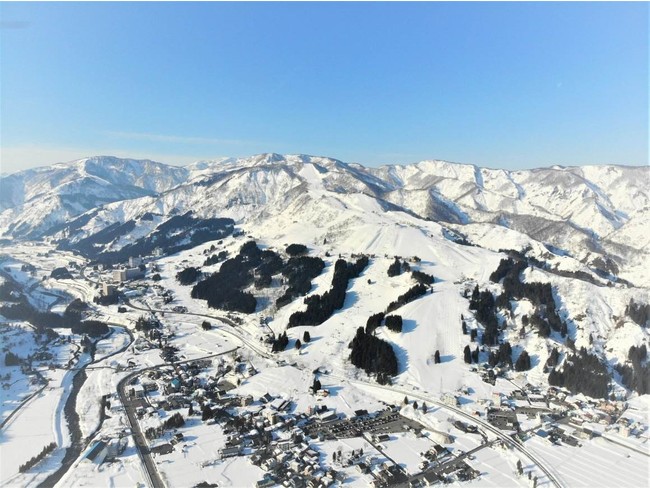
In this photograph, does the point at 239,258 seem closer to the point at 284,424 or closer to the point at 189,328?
the point at 189,328

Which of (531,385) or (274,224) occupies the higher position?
(274,224)

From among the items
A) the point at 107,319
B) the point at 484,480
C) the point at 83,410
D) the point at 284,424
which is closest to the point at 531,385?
the point at 484,480

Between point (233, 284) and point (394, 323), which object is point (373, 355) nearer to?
point (394, 323)

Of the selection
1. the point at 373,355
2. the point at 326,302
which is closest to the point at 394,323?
the point at 373,355

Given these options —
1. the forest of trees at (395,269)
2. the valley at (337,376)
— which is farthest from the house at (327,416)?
the forest of trees at (395,269)

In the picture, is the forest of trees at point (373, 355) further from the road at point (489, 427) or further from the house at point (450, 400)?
the house at point (450, 400)

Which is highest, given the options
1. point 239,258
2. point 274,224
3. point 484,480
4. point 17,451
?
point 274,224

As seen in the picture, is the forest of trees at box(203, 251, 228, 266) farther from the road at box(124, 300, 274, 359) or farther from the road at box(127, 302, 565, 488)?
the road at box(127, 302, 565, 488)
